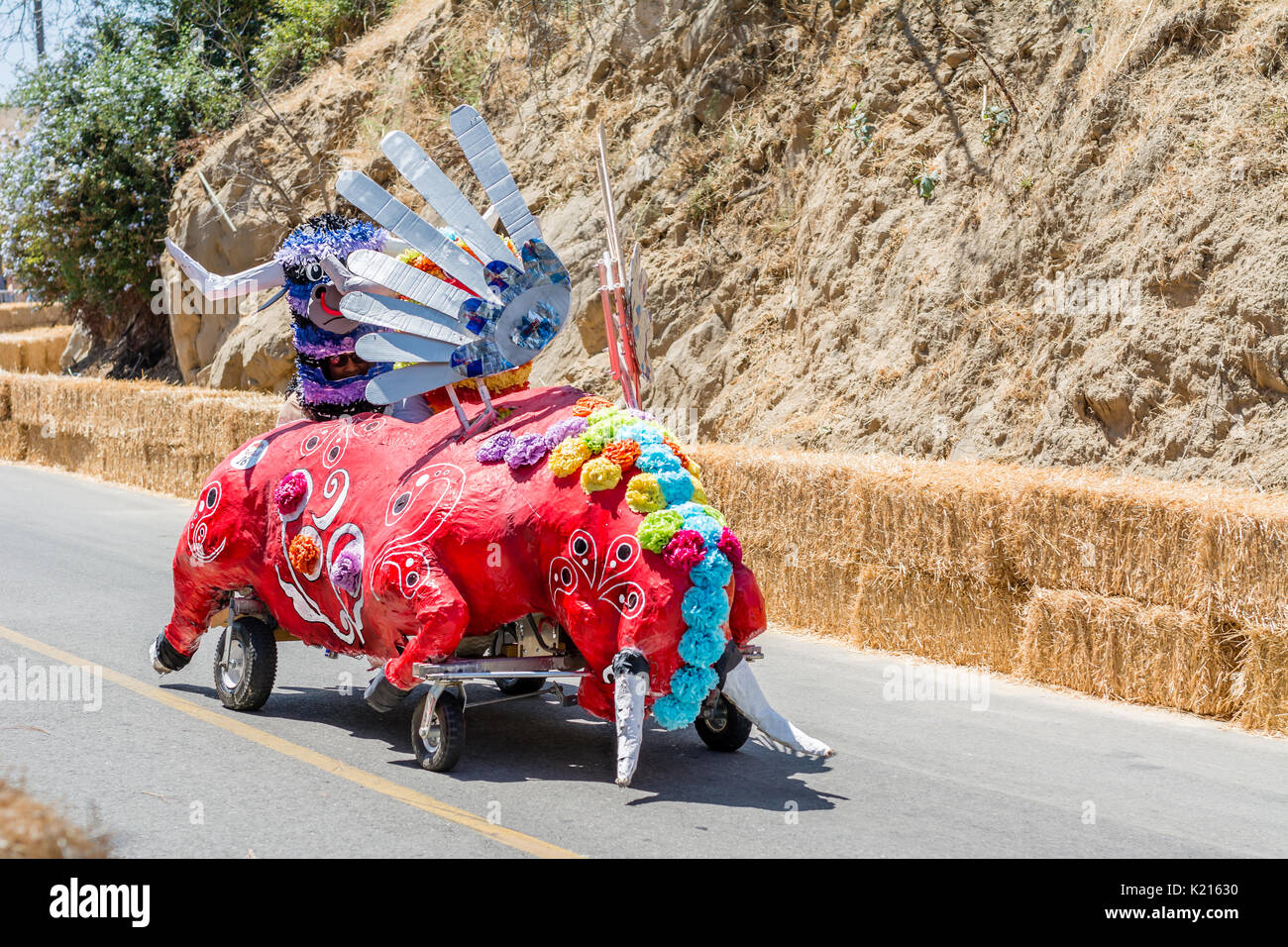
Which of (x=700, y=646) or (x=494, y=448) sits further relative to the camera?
(x=494, y=448)

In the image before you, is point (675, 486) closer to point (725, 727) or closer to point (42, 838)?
point (725, 727)

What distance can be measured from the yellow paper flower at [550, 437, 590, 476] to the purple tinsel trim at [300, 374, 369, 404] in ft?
6.88

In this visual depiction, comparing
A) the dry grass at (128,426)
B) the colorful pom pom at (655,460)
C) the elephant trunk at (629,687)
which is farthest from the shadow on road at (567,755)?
the dry grass at (128,426)

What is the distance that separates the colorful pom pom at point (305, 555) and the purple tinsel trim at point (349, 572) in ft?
0.85

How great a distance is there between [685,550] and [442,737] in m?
1.66

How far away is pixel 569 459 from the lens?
6207mm

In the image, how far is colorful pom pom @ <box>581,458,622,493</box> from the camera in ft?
19.9

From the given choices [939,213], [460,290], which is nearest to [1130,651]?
[460,290]

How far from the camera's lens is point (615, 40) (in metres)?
19.6

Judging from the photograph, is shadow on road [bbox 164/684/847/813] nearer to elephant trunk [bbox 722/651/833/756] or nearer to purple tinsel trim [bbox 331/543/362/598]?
elephant trunk [bbox 722/651/833/756]

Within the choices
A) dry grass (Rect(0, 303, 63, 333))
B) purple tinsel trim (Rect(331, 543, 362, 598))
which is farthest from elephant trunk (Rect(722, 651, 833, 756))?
dry grass (Rect(0, 303, 63, 333))

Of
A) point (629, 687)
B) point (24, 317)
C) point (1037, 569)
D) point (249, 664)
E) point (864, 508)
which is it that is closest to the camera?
point (629, 687)
